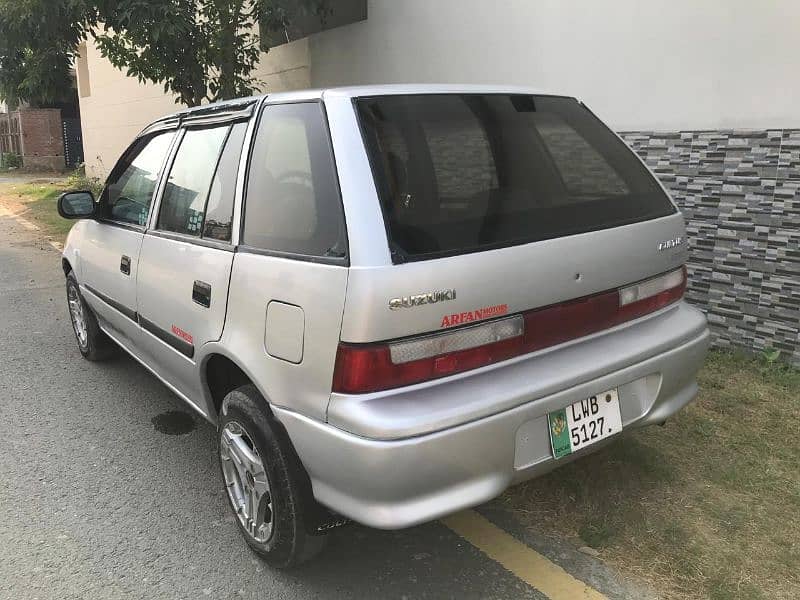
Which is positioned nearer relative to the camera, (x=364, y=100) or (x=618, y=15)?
(x=364, y=100)

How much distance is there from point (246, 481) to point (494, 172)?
1509 mm

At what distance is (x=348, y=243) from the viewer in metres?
2.04

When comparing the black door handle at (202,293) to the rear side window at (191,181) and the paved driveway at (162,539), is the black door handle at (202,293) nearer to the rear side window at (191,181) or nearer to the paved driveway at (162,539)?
the rear side window at (191,181)

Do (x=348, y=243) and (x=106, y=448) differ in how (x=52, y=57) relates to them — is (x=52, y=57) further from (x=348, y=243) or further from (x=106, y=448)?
(x=348, y=243)

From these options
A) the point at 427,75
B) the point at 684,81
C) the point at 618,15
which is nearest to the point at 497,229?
the point at 684,81

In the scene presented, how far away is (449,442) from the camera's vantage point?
1.99m

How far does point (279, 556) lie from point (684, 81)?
389 cm

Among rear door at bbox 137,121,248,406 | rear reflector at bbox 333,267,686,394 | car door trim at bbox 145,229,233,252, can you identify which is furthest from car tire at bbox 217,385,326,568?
car door trim at bbox 145,229,233,252

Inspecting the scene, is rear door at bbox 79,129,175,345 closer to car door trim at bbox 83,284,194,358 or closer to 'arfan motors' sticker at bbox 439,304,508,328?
car door trim at bbox 83,284,194,358

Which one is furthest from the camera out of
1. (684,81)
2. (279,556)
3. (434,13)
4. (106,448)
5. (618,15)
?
(434,13)

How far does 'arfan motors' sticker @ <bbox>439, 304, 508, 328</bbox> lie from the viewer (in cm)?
203

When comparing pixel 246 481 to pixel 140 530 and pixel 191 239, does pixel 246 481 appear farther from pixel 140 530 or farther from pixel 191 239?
pixel 191 239

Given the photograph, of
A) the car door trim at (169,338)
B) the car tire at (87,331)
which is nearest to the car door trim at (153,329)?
the car door trim at (169,338)

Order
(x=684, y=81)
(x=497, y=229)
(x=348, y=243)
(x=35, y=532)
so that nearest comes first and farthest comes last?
(x=348, y=243) < (x=497, y=229) < (x=35, y=532) < (x=684, y=81)
